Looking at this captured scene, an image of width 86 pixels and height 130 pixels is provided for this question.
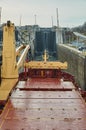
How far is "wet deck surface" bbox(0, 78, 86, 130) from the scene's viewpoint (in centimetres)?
970

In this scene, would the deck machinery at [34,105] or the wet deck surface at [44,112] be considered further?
the deck machinery at [34,105]

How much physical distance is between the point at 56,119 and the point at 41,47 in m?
42.5

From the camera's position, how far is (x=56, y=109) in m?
12.1

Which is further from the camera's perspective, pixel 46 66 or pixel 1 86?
pixel 46 66

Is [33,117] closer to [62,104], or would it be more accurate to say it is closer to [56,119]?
[56,119]

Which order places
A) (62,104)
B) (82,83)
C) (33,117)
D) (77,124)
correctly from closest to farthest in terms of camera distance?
1. (77,124)
2. (33,117)
3. (62,104)
4. (82,83)

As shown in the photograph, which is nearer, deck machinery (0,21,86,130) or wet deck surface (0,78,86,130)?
wet deck surface (0,78,86,130)

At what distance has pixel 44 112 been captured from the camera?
11.5 metres

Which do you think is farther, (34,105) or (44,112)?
(34,105)

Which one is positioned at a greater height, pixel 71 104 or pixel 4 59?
pixel 4 59

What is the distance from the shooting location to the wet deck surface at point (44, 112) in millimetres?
9695

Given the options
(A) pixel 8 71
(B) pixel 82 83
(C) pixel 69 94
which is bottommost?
(B) pixel 82 83

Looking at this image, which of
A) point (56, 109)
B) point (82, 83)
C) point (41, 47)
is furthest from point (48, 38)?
point (56, 109)

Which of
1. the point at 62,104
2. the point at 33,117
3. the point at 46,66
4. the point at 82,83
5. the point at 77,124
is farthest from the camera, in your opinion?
the point at 82,83
